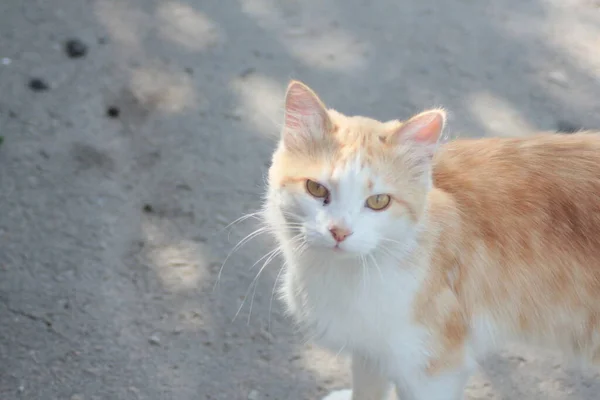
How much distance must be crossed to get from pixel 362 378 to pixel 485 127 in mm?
1516

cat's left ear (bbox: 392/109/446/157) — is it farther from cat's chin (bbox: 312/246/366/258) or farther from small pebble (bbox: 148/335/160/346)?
small pebble (bbox: 148/335/160/346)

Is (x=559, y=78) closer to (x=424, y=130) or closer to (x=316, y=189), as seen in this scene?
(x=424, y=130)

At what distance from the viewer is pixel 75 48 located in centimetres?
361

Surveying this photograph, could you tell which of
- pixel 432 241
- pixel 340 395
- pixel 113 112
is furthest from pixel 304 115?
pixel 113 112

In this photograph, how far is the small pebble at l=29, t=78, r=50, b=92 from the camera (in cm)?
341

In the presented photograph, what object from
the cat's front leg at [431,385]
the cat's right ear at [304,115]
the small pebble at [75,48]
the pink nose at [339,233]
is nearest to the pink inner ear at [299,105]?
the cat's right ear at [304,115]

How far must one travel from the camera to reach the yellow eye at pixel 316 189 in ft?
5.87

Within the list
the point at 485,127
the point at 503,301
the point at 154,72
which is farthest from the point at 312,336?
the point at 154,72

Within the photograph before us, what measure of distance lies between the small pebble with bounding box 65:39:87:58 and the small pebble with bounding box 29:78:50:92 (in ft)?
0.72

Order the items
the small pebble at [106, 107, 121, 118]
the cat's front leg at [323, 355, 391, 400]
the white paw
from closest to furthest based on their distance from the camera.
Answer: the cat's front leg at [323, 355, 391, 400], the white paw, the small pebble at [106, 107, 121, 118]

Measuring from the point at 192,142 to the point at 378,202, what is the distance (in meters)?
1.62

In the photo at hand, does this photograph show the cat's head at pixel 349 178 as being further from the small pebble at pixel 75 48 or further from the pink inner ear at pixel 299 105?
the small pebble at pixel 75 48

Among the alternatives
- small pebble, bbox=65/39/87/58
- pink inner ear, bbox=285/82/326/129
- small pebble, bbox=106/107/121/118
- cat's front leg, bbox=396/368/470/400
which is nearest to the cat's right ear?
pink inner ear, bbox=285/82/326/129

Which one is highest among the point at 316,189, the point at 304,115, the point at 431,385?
the point at 304,115
